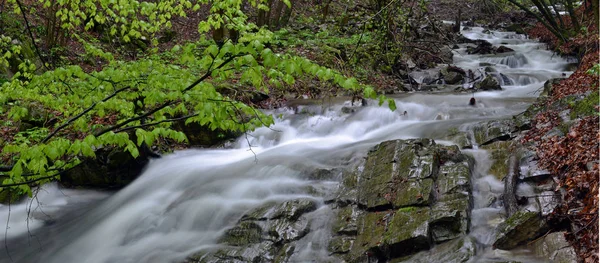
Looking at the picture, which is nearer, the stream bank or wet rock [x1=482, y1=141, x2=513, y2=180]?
the stream bank

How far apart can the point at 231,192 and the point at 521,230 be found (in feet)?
15.1

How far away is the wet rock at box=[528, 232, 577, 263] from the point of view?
3.79 metres

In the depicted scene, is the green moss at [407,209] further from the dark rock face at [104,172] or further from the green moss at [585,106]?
the dark rock face at [104,172]

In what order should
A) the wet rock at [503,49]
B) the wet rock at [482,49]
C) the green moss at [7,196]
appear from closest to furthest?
the green moss at [7,196]
the wet rock at [503,49]
the wet rock at [482,49]

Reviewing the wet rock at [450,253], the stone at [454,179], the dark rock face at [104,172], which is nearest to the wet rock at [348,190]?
the stone at [454,179]

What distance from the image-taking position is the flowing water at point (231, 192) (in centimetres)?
615

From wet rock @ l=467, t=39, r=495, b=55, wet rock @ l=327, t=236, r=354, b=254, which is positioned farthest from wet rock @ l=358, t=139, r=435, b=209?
wet rock @ l=467, t=39, r=495, b=55

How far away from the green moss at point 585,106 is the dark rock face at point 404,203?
1.67m

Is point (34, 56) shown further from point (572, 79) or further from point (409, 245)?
point (572, 79)

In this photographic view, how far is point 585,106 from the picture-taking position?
5.87 m

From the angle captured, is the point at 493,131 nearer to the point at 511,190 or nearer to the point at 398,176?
the point at 511,190

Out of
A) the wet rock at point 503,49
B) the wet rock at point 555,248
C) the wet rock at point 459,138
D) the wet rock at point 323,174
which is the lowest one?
the wet rock at point 555,248

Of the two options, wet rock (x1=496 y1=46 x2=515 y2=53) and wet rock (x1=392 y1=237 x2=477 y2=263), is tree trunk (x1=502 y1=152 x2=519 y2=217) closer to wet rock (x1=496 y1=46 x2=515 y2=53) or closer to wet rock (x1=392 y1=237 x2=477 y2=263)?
wet rock (x1=392 y1=237 x2=477 y2=263)

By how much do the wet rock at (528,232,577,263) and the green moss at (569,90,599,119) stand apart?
231cm
